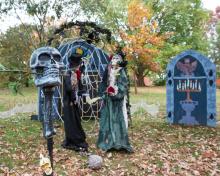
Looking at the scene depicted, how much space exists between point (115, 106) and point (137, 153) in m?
1.07

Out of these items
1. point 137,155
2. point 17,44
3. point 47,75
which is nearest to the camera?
point 47,75

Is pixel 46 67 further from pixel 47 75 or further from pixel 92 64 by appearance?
pixel 92 64

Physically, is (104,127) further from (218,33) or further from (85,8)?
(218,33)

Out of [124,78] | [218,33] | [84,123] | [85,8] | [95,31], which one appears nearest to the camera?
[124,78]

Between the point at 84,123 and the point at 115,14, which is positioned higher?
the point at 115,14

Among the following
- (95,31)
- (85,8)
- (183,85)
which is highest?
(85,8)

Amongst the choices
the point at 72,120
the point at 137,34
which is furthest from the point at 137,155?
the point at 137,34

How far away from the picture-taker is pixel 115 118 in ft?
25.8

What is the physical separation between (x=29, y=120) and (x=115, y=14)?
17.5 meters

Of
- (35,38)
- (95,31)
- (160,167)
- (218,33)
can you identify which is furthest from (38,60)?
(218,33)

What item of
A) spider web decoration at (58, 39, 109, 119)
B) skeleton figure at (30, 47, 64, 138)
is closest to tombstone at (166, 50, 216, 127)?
spider web decoration at (58, 39, 109, 119)

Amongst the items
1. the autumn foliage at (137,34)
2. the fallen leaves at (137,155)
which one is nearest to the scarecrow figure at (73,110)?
the fallen leaves at (137,155)

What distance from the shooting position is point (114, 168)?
6934 millimetres

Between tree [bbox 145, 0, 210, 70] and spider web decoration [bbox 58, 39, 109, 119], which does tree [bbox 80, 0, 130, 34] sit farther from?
spider web decoration [bbox 58, 39, 109, 119]
